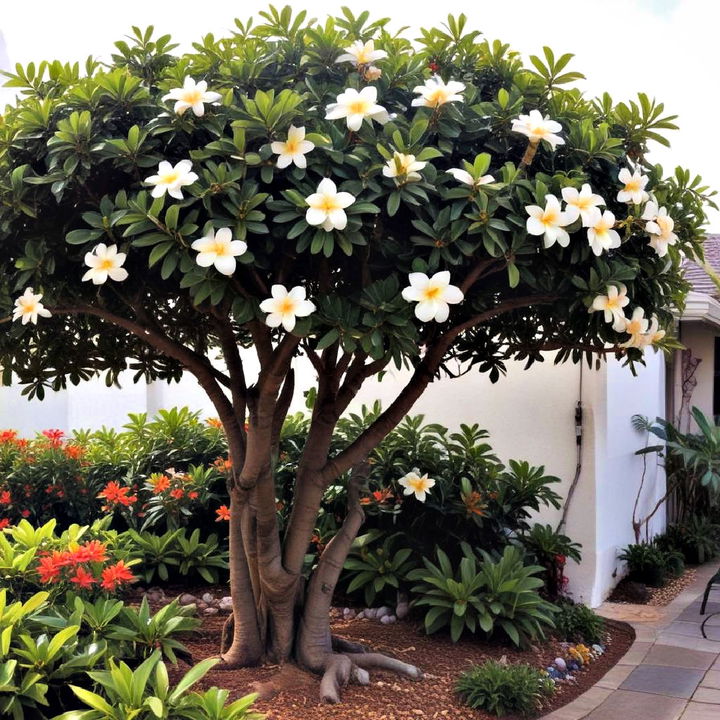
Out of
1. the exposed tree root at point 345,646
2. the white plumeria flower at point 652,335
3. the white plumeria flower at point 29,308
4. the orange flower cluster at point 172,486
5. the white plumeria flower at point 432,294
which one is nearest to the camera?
the white plumeria flower at point 432,294

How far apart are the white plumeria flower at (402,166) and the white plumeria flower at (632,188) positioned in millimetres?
921

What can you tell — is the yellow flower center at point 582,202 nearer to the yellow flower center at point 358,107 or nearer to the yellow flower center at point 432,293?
the yellow flower center at point 432,293

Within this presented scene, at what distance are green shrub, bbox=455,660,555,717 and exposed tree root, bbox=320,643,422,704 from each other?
12.6 inches

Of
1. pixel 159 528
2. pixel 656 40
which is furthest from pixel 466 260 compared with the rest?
pixel 656 40

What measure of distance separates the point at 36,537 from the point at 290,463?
238 centimetres

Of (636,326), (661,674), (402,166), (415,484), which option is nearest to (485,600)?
(415,484)

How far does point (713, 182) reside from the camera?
14.3 feet

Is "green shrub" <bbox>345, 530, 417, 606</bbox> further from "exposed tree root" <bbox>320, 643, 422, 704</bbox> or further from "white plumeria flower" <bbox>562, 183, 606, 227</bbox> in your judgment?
"white plumeria flower" <bbox>562, 183, 606, 227</bbox>

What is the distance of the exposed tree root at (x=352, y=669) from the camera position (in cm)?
438

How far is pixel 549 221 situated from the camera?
3.47 meters

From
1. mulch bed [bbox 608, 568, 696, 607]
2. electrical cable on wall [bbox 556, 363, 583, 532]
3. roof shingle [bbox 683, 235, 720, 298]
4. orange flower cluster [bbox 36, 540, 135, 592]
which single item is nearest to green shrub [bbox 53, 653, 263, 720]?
orange flower cluster [bbox 36, 540, 135, 592]

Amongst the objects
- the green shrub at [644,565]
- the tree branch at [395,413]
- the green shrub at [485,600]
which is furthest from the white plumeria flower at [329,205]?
the green shrub at [644,565]

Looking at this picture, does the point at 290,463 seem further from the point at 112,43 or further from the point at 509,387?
the point at 112,43

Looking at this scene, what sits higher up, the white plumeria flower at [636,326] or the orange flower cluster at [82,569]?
the white plumeria flower at [636,326]
